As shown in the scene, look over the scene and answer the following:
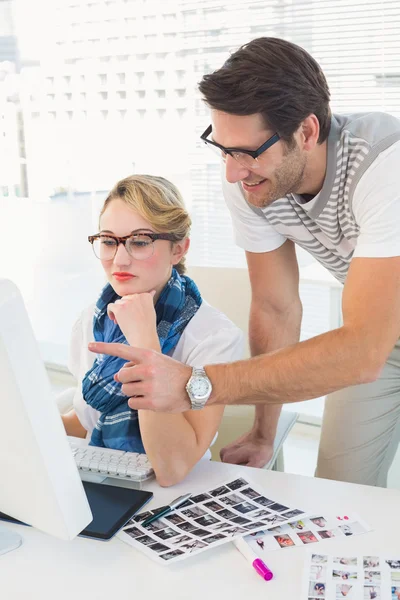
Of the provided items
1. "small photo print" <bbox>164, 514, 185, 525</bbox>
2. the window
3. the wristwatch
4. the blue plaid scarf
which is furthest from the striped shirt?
the window

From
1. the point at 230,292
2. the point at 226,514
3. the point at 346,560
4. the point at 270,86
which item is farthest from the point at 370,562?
the point at 230,292

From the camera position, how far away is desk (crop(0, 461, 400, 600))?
100 centimetres

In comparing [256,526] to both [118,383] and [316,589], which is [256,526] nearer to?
[316,589]

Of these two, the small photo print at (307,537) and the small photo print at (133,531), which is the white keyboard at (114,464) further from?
the small photo print at (307,537)

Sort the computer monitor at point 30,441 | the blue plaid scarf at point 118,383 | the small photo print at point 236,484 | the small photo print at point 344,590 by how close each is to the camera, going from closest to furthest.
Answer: the computer monitor at point 30,441, the small photo print at point 344,590, the small photo print at point 236,484, the blue plaid scarf at point 118,383

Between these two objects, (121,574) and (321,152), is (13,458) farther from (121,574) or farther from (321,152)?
(321,152)

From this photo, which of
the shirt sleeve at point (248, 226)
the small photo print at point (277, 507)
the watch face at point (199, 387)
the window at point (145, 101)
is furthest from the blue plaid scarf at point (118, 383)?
the window at point (145, 101)

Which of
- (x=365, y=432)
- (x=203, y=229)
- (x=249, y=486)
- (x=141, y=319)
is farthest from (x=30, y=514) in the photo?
(x=203, y=229)

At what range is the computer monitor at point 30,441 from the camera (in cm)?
88

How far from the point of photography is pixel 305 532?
1.14 meters

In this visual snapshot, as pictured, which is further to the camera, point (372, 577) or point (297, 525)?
point (297, 525)

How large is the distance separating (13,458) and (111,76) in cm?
347

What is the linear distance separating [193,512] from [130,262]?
64 centimetres

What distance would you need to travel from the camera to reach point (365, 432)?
196 centimetres
